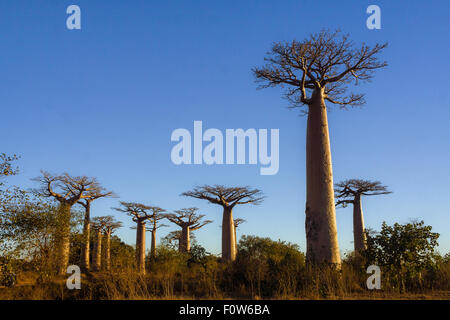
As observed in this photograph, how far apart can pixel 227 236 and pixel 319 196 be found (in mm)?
10775

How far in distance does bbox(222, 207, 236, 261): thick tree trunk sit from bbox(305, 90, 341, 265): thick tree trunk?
408 inches

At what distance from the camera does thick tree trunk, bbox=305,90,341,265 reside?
349 inches

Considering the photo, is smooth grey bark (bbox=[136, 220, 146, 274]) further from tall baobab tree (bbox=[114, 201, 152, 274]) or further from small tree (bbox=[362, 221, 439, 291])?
small tree (bbox=[362, 221, 439, 291])

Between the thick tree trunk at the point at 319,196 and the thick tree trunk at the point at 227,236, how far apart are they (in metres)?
10.4

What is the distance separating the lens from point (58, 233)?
11.2m

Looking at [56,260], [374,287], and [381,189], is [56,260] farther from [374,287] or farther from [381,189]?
[381,189]

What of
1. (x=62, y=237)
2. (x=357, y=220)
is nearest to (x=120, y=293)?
(x=62, y=237)

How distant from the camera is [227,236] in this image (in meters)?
19.3

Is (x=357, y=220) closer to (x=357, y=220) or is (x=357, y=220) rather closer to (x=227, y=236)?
(x=357, y=220)

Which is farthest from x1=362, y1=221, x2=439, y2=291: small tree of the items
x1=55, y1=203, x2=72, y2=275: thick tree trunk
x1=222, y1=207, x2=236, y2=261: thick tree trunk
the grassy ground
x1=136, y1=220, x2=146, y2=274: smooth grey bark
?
x1=136, y1=220, x2=146, y2=274: smooth grey bark

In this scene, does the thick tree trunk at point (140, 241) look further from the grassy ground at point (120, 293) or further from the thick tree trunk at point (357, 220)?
the grassy ground at point (120, 293)

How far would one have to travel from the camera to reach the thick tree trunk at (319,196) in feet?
29.1
